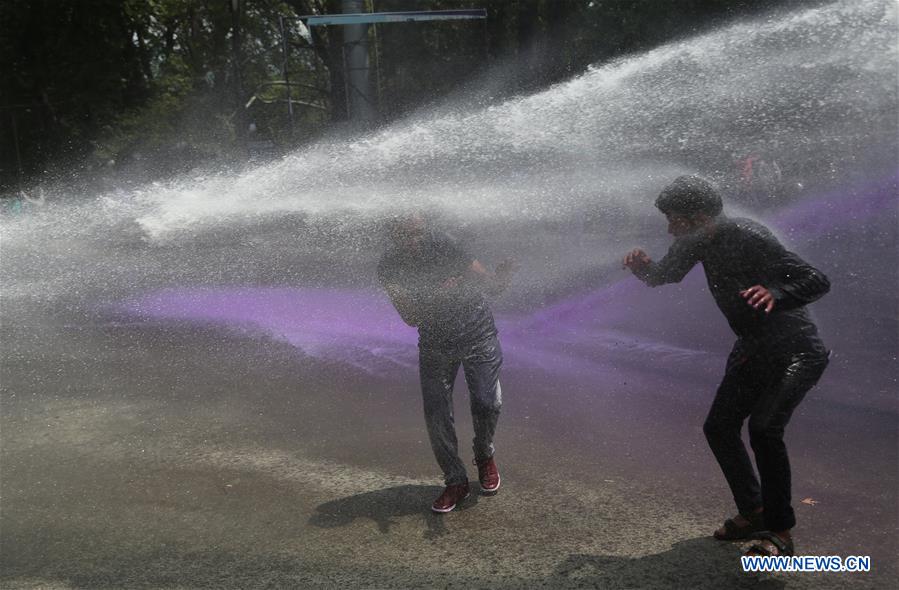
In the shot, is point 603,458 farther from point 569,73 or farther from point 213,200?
point 569,73

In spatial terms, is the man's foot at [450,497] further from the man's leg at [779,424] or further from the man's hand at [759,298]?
the man's hand at [759,298]

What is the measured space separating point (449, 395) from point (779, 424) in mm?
1664

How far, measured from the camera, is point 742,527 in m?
3.80

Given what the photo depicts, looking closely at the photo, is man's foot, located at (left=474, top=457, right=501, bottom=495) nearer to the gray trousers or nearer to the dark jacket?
the gray trousers

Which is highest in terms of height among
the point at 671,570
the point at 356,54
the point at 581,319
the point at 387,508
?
the point at 356,54

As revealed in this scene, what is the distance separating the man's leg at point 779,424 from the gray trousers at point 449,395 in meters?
1.38

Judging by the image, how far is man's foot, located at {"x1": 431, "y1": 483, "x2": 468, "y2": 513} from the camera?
4371mm

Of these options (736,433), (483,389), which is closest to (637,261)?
(736,433)

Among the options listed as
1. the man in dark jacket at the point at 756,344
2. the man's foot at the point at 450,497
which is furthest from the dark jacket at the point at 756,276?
the man's foot at the point at 450,497

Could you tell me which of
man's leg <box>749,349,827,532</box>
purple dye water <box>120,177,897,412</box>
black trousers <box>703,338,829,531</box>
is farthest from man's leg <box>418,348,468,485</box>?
purple dye water <box>120,177,897,412</box>

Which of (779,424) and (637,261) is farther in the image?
(637,261)

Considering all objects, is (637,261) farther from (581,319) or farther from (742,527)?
(581,319)

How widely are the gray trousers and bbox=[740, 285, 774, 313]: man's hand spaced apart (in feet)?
4.81

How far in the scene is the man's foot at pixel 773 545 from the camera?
3.62m
